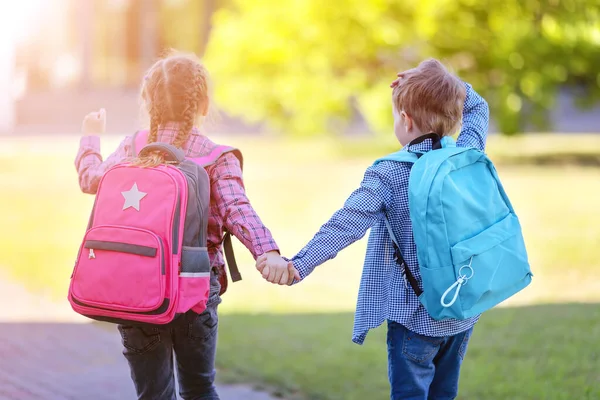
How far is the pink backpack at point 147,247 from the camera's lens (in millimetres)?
2777

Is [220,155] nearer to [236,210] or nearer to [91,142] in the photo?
[236,210]

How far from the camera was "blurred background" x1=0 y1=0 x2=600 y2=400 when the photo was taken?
5.44 m

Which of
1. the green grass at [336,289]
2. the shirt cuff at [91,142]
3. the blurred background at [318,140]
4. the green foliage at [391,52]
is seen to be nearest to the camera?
the shirt cuff at [91,142]

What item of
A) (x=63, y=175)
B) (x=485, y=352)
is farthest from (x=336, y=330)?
(x=63, y=175)

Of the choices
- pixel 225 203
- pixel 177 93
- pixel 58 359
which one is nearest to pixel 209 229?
pixel 225 203

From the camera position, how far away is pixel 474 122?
326 cm

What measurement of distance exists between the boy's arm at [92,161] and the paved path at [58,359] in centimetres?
160

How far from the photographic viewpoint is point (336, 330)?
20.4ft

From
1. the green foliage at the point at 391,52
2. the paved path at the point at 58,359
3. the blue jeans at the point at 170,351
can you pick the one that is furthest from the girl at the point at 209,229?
the green foliage at the point at 391,52

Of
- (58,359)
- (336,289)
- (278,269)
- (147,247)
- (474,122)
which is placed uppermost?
(474,122)

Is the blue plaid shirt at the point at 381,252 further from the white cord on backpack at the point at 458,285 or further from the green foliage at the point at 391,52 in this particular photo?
the green foliage at the point at 391,52

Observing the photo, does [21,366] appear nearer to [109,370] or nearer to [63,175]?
[109,370]

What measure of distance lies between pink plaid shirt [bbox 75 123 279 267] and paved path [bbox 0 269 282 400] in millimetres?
1738

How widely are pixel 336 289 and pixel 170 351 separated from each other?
16.1 ft
